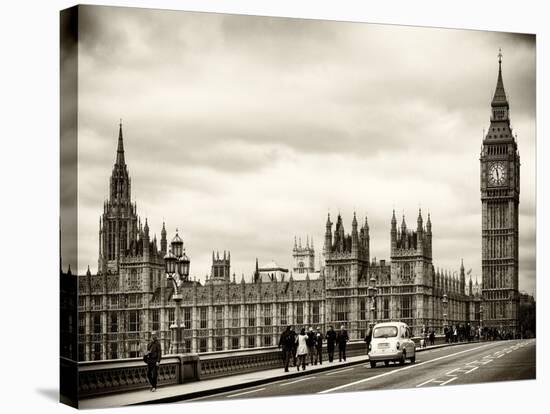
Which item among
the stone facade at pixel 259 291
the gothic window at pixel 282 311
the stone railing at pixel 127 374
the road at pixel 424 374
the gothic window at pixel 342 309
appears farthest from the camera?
the gothic window at pixel 342 309

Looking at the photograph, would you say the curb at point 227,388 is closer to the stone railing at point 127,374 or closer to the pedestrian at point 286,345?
the pedestrian at point 286,345

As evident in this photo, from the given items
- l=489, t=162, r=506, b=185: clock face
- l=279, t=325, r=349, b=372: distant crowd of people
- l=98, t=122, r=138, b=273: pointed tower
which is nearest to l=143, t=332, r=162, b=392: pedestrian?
l=98, t=122, r=138, b=273: pointed tower

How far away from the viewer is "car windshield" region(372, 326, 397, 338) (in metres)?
31.2

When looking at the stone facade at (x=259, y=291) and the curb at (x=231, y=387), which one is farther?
the stone facade at (x=259, y=291)

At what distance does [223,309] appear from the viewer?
4216 cm

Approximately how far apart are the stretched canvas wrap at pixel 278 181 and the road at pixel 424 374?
8 centimetres

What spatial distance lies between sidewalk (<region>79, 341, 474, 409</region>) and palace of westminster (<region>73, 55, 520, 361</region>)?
3.27ft

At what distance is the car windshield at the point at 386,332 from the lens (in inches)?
1227

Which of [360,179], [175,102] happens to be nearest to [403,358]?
[360,179]

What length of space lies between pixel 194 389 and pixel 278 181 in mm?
5366

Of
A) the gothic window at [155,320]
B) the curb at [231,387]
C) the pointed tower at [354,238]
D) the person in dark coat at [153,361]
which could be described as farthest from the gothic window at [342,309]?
the person in dark coat at [153,361]

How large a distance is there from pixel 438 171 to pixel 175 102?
738 cm

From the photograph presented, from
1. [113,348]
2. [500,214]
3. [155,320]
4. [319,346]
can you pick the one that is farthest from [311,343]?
[500,214]

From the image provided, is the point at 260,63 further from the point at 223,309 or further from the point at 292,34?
the point at 223,309
